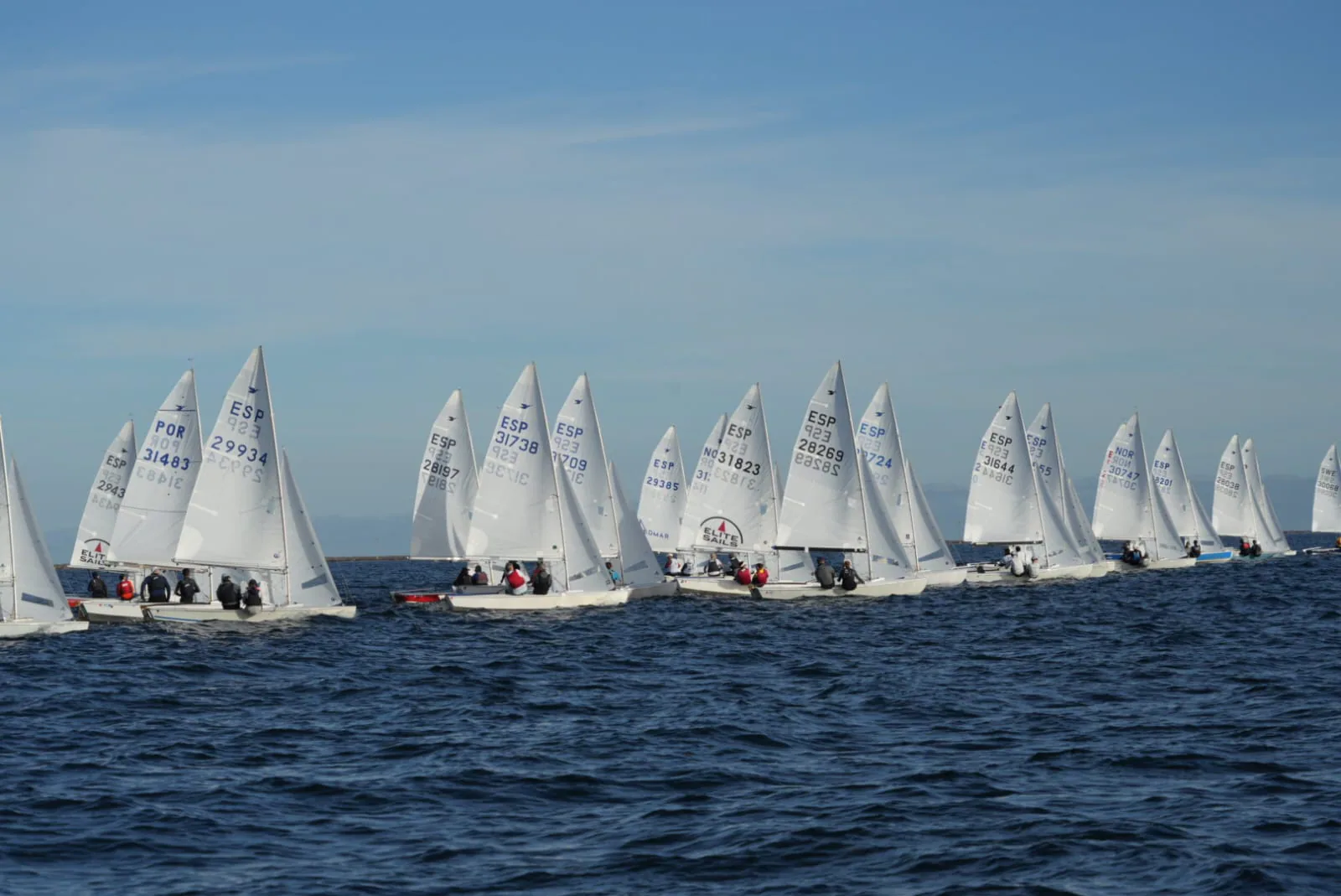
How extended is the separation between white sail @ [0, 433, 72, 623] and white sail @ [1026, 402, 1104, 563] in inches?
1652

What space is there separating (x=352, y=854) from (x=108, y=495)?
43207 mm

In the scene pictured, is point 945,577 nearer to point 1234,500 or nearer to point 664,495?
point 664,495

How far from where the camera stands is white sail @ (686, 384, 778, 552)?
5641cm

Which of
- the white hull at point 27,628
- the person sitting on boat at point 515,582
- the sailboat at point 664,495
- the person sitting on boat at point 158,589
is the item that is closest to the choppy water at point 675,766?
the white hull at point 27,628

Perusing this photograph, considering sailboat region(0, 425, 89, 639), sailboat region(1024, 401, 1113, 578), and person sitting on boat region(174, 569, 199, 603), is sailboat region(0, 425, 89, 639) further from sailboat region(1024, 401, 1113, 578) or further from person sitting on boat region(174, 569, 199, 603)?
sailboat region(1024, 401, 1113, 578)

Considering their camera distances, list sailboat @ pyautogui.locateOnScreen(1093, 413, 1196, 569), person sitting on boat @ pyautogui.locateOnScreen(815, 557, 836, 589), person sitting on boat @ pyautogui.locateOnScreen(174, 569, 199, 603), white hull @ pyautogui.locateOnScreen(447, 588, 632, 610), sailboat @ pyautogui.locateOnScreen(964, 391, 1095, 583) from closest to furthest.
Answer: person sitting on boat @ pyautogui.locateOnScreen(174, 569, 199, 603)
white hull @ pyautogui.locateOnScreen(447, 588, 632, 610)
person sitting on boat @ pyautogui.locateOnScreen(815, 557, 836, 589)
sailboat @ pyautogui.locateOnScreen(964, 391, 1095, 583)
sailboat @ pyautogui.locateOnScreen(1093, 413, 1196, 569)

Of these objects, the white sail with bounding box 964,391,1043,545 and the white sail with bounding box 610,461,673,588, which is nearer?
the white sail with bounding box 610,461,673,588

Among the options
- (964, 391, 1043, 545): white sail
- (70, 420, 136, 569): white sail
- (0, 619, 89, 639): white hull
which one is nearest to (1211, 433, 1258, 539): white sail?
(964, 391, 1043, 545): white sail

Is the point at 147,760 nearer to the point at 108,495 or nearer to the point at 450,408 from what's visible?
the point at 108,495

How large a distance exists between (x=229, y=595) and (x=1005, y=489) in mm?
34465

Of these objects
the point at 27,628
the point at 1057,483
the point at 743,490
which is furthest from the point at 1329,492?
the point at 27,628

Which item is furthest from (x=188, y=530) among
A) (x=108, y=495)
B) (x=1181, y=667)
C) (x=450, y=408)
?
(x=1181, y=667)

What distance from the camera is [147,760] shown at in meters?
21.8

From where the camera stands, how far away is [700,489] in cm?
6294
